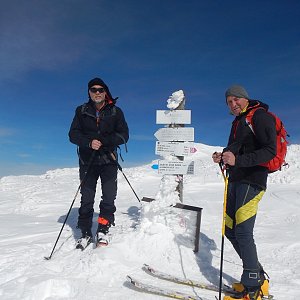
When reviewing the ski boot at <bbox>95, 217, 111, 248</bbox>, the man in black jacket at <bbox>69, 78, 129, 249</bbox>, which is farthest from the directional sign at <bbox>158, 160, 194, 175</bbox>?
the ski boot at <bbox>95, 217, 111, 248</bbox>

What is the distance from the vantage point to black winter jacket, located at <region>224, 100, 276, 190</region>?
3.43m

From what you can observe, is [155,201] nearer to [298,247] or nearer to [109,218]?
[109,218]

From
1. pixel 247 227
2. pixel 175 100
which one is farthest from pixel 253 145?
pixel 175 100

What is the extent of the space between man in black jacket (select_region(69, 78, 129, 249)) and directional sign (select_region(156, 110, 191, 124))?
822mm

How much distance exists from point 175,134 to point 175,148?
267 millimetres

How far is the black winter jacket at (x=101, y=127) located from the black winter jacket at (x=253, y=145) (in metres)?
2.15

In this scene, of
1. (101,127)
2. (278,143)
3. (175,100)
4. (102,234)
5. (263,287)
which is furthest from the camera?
(175,100)

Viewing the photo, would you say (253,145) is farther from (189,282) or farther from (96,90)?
(96,90)

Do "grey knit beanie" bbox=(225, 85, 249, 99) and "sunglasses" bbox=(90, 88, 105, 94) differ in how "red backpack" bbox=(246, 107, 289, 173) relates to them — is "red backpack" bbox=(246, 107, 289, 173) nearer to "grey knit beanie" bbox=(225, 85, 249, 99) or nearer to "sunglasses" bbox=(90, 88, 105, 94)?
"grey knit beanie" bbox=(225, 85, 249, 99)

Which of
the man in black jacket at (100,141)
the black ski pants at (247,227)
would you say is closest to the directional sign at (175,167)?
the man in black jacket at (100,141)

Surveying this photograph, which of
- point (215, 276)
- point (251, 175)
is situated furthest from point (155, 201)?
point (251, 175)

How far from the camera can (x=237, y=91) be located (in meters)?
3.84

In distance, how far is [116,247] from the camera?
4945 mm

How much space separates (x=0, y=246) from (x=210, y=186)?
9.61m
